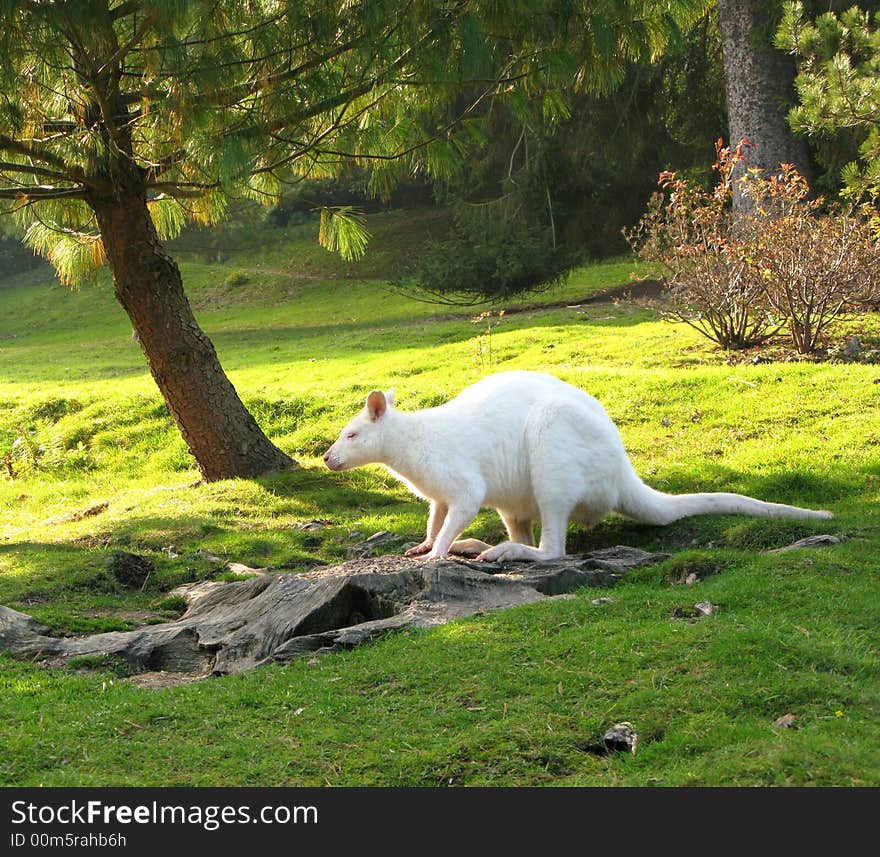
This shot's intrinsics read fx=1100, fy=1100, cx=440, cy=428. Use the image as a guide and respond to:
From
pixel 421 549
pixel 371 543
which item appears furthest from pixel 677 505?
pixel 371 543

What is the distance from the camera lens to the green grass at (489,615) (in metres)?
4.29

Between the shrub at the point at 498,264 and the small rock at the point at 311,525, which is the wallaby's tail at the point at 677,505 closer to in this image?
the small rock at the point at 311,525

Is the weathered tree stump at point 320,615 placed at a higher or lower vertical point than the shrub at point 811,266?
lower

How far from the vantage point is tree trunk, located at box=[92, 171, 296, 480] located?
33.5 ft

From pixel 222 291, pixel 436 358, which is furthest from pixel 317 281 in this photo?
pixel 436 358

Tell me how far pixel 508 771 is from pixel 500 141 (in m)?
24.2

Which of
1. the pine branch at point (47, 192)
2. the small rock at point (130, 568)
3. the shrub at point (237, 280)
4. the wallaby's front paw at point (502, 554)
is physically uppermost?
the pine branch at point (47, 192)

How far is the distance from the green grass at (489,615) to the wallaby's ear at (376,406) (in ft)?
4.62

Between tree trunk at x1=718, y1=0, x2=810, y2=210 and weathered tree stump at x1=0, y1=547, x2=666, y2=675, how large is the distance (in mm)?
12253

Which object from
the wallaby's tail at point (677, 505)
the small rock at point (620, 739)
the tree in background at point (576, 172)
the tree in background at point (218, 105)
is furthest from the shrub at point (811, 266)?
the tree in background at point (576, 172)

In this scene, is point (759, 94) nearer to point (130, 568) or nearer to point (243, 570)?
point (243, 570)

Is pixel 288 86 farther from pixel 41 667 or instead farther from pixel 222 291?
pixel 222 291
